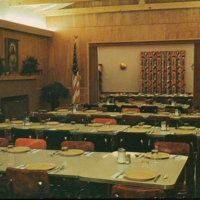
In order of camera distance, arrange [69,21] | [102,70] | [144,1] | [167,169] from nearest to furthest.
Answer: [167,169] < [144,1] < [69,21] < [102,70]

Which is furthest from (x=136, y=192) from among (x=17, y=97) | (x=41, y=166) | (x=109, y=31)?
(x=109, y=31)

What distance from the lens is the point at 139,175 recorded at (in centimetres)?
372

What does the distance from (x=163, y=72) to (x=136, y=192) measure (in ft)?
45.9

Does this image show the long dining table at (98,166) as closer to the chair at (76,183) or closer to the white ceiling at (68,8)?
the chair at (76,183)

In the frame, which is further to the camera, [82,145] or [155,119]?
[155,119]

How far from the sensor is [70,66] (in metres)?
14.4

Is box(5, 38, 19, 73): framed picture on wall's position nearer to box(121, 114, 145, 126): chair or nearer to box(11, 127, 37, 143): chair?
box(121, 114, 145, 126): chair

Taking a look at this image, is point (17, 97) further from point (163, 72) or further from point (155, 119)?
point (163, 72)

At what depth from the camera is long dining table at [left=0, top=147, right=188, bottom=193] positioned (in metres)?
3.62

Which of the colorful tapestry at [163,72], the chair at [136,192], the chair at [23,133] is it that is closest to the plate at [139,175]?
the chair at [136,192]

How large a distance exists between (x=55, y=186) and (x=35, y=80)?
8.75 metres

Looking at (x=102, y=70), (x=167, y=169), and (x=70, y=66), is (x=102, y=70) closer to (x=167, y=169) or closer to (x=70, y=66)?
(x=70, y=66)

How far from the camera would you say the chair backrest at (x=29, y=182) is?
382cm

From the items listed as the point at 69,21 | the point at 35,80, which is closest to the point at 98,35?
the point at 69,21
